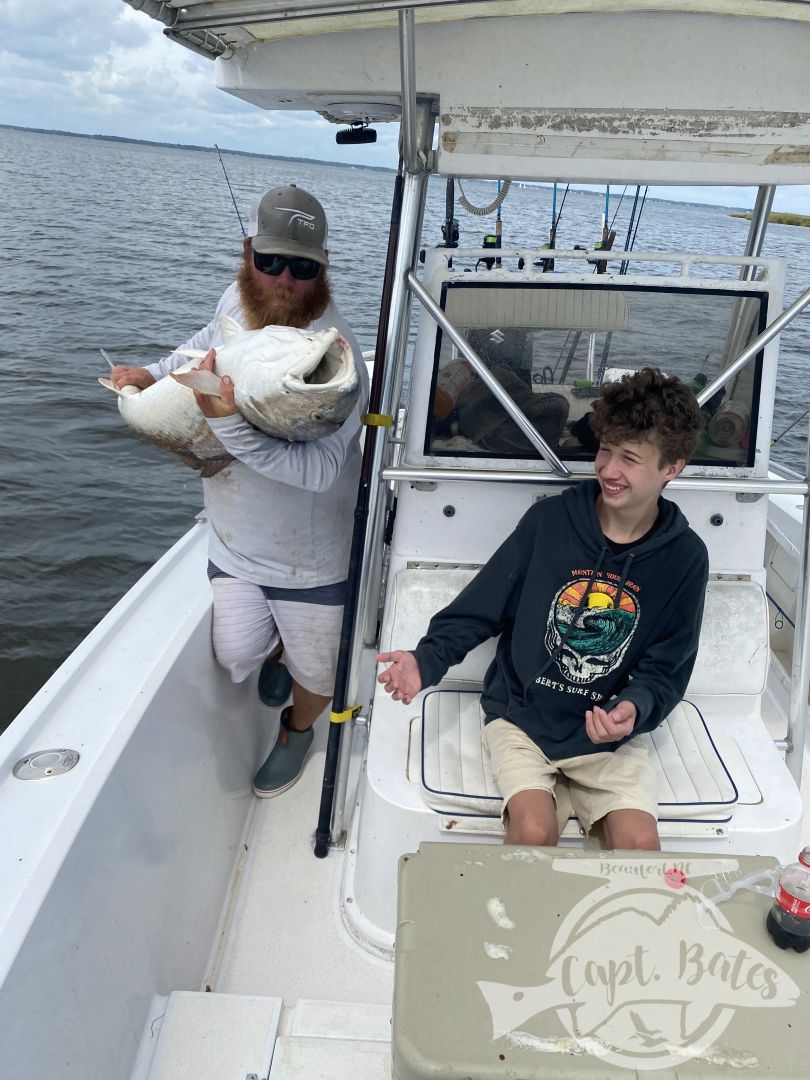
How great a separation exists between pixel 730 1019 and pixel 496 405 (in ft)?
5.74

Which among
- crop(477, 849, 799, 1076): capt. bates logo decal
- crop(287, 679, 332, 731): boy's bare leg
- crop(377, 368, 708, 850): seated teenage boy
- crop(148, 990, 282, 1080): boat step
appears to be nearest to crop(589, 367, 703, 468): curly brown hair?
crop(377, 368, 708, 850): seated teenage boy

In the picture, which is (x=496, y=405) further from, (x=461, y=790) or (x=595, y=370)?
(x=461, y=790)

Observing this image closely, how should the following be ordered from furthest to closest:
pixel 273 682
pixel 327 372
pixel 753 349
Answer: pixel 273 682 < pixel 753 349 < pixel 327 372

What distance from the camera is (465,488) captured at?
255 cm

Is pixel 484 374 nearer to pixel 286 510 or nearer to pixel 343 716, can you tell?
pixel 286 510

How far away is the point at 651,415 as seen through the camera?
189 cm

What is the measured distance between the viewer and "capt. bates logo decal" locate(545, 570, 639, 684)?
2.07m

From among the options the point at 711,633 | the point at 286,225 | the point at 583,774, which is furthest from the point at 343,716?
the point at 286,225

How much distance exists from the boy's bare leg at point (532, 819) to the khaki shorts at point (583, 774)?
0.7 inches

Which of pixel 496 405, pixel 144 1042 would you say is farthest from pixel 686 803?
pixel 144 1042

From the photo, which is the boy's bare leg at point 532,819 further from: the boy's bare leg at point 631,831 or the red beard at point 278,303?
the red beard at point 278,303

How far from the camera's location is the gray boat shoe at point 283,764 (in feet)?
9.43

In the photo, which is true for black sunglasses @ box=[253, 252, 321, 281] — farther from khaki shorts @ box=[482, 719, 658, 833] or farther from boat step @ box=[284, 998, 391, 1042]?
boat step @ box=[284, 998, 391, 1042]

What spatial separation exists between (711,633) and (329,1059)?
1.61 metres
